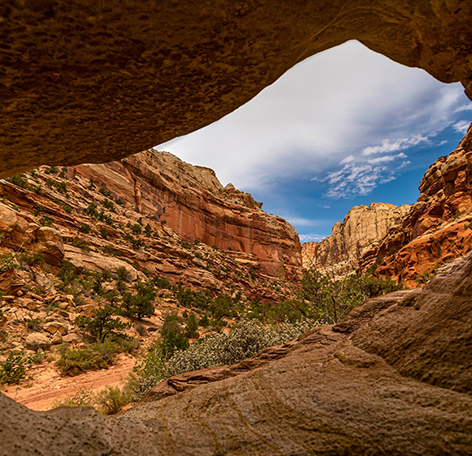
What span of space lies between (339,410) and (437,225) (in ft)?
77.9

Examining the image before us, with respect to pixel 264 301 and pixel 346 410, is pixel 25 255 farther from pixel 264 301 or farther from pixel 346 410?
pixel 264 301

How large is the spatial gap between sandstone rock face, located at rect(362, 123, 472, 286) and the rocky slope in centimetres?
1331

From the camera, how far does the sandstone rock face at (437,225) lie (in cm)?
1578

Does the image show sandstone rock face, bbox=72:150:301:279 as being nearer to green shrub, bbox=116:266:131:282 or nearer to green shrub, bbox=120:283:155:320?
green shrub, bbox=116:266:131:282

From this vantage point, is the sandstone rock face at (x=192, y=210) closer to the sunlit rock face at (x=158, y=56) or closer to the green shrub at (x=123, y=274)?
the green shrub at (x=123, y=274)

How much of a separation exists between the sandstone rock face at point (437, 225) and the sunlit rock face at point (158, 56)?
14.0m

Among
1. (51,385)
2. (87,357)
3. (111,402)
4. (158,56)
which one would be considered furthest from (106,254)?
(158,56)

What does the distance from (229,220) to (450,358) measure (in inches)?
1928

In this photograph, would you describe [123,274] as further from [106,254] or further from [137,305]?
[137,305]

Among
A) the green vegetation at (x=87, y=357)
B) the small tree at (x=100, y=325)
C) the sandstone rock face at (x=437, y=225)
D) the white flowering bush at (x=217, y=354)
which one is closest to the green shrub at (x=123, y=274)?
the small tree at (x=100, y=325)

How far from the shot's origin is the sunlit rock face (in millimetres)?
1618

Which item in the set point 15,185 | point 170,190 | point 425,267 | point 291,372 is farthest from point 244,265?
point 291,372

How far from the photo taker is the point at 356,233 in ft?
256

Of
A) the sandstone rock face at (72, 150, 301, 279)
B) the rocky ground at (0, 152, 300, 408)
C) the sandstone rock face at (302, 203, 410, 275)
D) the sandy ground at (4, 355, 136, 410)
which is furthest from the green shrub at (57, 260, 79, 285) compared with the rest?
the sandstone rock face at (302, 203, 410, 275)
